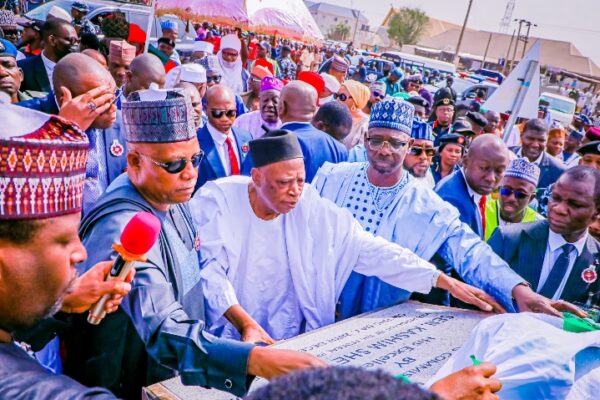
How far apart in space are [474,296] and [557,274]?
0.59m

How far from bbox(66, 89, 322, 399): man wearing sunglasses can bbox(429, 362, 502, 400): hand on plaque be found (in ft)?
1.31

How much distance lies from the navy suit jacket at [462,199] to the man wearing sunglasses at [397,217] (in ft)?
1.66

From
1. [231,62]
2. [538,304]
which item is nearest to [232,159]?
[538,304]

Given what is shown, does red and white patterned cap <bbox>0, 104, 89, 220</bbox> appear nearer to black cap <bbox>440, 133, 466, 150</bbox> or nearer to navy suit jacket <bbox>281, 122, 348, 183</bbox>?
navy suit jacket <bbox>281, 122, 348, 183</bbox>

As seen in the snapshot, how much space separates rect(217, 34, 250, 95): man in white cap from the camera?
27.6 feet

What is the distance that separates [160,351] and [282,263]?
1.18 metres

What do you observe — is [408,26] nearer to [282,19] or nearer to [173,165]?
[282,19]

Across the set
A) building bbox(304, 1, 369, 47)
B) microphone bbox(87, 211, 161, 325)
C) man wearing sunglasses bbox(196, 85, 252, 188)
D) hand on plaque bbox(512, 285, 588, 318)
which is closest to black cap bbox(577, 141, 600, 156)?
hand on plaque bbox(512, 285, 588, 318)

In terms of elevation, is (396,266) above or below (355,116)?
below

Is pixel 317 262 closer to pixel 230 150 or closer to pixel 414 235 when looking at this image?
pixel 414 235

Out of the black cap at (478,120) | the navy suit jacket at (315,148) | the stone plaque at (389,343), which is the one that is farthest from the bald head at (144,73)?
the black cap at (478,120)

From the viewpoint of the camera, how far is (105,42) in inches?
327

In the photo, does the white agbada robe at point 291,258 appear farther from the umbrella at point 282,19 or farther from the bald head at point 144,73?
the umbrella at point 282,19

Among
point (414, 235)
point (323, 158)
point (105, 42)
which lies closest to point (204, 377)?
point (414, 235)
